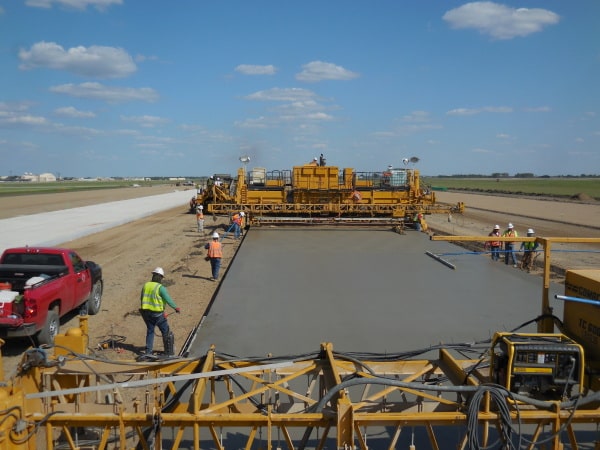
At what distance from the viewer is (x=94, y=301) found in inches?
513

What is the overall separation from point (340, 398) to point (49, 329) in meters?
7.47

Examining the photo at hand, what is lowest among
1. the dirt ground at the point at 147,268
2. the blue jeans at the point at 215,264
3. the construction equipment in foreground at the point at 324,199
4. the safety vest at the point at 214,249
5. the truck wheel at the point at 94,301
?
the dirt ground at the point at 147,268

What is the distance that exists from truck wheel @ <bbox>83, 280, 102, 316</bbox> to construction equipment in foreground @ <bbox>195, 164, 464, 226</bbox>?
43.6 ft

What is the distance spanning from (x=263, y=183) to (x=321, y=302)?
66.2 ft

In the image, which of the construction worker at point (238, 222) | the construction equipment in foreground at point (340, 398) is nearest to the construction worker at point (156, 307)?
the construction equipment in foreground at point (340, 398)

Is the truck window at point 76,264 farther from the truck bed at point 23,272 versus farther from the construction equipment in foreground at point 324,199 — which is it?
the construction equipment in foreground at point 324,199

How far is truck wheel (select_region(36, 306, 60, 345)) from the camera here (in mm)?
9500

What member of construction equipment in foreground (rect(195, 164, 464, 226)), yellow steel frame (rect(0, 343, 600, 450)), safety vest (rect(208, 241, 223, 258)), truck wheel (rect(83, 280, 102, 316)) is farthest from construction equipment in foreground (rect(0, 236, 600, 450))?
construction equipment in foreground (rect(195, 164, 464, 226))

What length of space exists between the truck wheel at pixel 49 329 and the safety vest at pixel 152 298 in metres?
2.09

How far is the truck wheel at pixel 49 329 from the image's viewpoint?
374 inches

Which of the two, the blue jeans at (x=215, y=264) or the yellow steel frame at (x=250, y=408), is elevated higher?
the yellow steel frame at (x=250, y=408)

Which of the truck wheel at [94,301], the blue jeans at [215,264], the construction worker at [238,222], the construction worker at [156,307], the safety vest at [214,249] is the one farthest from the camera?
the construction worker at [238,222]

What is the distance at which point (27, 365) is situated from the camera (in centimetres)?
495

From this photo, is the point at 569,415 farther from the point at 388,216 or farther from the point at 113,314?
the point at 388,216
